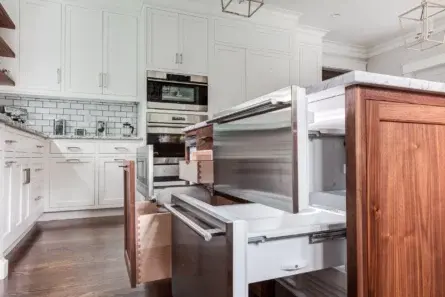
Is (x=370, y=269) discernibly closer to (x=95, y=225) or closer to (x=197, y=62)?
(x=95, y=225)

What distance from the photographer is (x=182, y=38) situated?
3.80 m

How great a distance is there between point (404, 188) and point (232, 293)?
0.56 metres

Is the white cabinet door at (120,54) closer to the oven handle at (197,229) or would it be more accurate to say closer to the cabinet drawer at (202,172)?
the cabinet drawer at (202,172)

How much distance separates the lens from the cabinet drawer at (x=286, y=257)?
0.78 m

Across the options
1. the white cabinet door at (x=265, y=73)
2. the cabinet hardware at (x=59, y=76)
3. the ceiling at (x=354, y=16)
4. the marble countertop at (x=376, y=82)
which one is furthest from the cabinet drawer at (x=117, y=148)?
the marble countertop at (x=376, y=82)

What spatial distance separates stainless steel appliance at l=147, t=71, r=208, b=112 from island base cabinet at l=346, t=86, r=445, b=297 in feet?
9.99

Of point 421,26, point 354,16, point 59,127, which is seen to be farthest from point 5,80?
point 354,16

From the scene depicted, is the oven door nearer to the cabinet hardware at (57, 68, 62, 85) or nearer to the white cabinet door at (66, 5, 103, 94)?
the white cabinet door at (66, 5, 103, 94)

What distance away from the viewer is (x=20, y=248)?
7.48 ft

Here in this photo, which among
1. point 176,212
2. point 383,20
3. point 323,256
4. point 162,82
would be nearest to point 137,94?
point 162,82

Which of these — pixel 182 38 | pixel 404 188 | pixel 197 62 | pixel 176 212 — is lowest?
pixel 176 212

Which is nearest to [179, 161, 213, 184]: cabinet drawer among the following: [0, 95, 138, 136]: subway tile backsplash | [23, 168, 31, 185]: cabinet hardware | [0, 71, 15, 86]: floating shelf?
[23, 168, 31, 185]: cabinet hardware

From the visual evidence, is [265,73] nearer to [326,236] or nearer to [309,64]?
[309,64]

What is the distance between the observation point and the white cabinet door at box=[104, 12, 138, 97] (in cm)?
366
